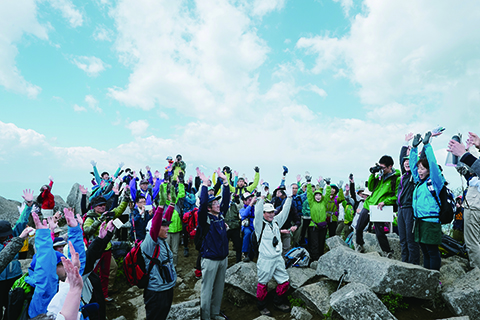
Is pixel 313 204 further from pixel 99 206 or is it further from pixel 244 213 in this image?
pixel 99 206

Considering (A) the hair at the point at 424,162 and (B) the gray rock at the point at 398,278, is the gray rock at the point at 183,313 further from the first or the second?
(A) the hair at the point at 424,162

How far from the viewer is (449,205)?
5008mm

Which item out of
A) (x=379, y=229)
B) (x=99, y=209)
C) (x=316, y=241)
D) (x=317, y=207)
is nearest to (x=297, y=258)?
(x=316, y=241)

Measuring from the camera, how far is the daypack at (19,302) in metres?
3.69

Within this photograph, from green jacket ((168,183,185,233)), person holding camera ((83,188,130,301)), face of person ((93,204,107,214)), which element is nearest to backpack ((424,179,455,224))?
person holding camera ((83,188,130,301))

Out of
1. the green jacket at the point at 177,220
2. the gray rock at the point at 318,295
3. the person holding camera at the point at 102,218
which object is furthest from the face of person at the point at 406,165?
the green jacket at the point at 177,220

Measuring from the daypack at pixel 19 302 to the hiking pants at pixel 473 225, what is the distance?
30.5 feet

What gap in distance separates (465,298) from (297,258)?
4253 millimetres

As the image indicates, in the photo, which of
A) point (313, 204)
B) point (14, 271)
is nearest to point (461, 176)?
point (313, 204)

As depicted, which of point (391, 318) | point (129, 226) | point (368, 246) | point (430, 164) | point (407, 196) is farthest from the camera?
point (129, 226)

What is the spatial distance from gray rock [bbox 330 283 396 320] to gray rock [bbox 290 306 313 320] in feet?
3.64

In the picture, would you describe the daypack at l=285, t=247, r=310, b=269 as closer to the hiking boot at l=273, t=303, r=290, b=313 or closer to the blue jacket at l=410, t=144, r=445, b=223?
the hiking boot at l=273, t=303, r=290, b=313

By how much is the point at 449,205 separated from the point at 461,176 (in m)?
2.30

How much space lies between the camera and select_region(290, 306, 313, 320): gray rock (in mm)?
5750
